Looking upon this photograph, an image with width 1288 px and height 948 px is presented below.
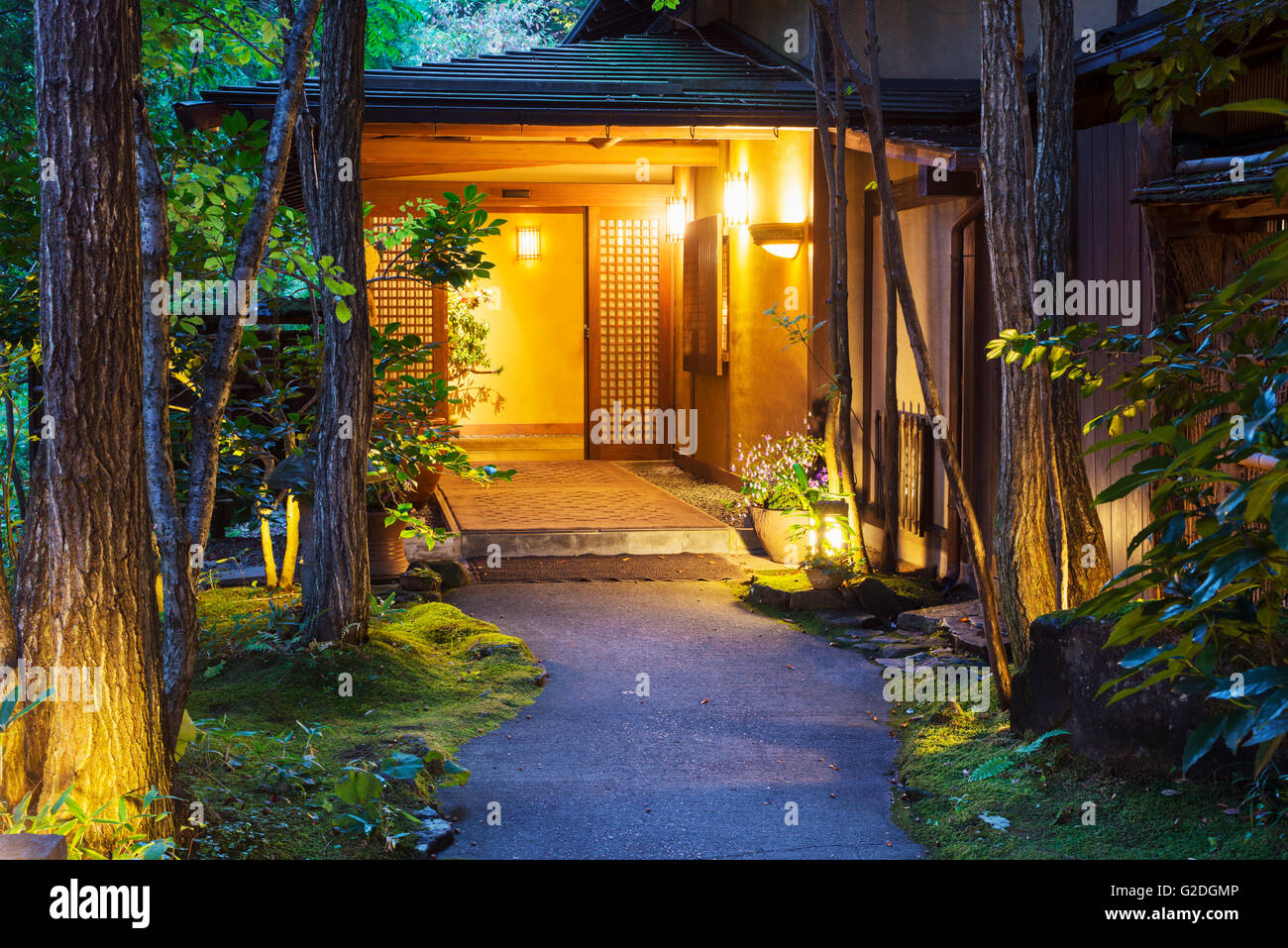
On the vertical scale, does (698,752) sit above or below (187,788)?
below

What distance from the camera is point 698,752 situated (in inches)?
218

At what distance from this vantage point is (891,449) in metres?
8.98

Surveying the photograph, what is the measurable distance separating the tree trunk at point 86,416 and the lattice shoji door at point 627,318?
39.7ft

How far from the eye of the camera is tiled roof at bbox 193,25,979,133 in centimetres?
960

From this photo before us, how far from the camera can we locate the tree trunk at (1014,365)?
5.26 m

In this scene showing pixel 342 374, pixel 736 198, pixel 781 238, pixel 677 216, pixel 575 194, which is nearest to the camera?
pixel 342 374

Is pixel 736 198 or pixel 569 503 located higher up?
pixel 736 198

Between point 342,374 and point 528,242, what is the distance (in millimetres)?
12582

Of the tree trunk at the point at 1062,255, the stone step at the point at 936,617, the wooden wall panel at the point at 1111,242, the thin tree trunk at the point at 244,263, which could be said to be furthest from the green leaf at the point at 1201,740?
the stone step at the point at 936,617

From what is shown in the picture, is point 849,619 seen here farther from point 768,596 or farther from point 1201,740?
point 1201,740

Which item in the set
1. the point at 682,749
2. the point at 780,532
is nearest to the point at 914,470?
the point at 780,532

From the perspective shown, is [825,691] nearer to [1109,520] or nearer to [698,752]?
[698,752]
